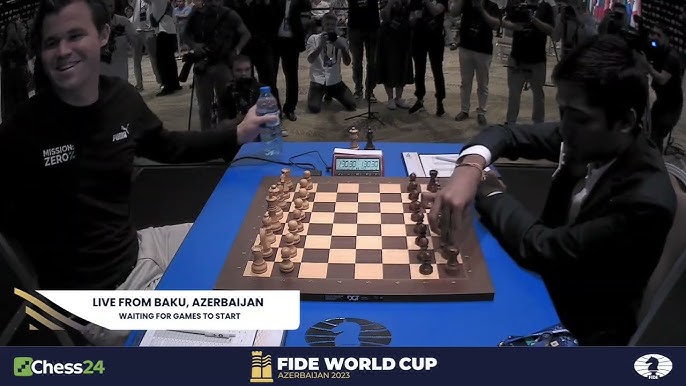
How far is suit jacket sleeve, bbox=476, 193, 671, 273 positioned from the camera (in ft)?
3.33

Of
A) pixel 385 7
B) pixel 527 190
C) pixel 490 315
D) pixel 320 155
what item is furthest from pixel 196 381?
pixel 385 7

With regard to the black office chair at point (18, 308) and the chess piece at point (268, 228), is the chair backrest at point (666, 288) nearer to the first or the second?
the chess piece at point (268, 228)

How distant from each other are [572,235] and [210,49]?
1995 mm

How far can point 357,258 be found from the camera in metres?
1.27

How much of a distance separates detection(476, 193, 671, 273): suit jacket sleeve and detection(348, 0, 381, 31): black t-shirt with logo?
2626 millimetres

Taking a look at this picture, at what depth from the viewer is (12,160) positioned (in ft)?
4.23

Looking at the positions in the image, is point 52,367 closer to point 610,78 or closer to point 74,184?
point 74,184

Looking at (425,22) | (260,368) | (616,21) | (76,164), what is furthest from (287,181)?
(425,22)

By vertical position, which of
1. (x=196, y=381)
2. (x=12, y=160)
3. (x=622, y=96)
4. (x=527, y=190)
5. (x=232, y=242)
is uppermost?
(x=622, y=96)

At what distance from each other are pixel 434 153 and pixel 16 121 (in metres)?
1.31

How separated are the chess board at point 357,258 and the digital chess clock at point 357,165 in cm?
15

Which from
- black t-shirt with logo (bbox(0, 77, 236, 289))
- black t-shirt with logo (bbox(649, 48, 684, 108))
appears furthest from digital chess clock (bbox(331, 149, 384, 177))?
black t-shirt with logo (bbox(649, 48, 684, 108))

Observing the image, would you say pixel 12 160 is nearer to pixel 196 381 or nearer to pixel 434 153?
pixel 196 381

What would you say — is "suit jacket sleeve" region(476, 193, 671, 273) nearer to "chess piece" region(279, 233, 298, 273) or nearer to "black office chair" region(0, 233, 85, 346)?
"chess piece" region(279, 233, 298, 273)
